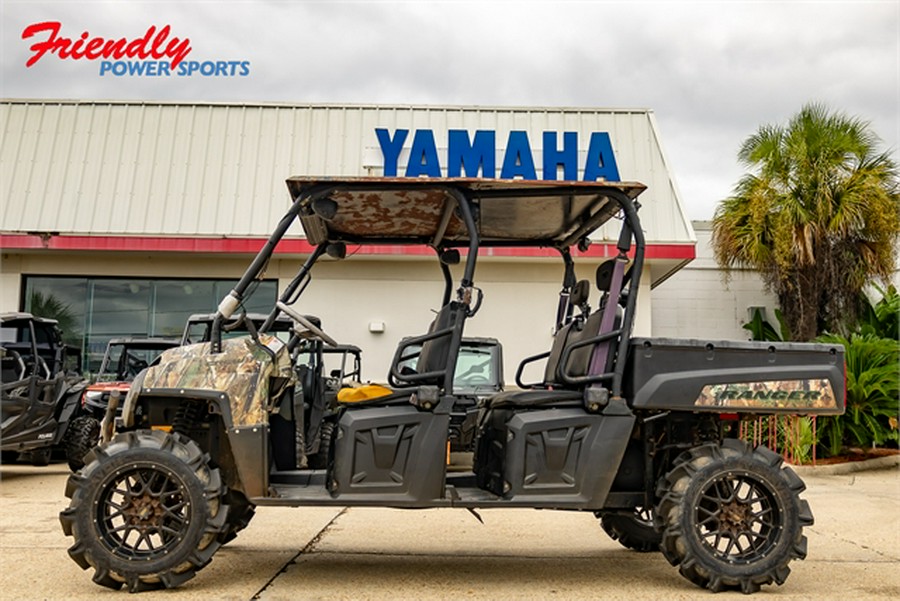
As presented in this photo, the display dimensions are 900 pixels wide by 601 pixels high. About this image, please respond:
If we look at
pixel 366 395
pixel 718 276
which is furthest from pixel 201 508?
pixel 718 276

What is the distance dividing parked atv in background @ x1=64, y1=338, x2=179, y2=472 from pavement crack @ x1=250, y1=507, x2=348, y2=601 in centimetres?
412

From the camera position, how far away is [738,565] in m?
5.23

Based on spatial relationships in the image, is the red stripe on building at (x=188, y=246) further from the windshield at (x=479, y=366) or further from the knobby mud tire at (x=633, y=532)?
the knobby mud tire at (x=633, y=532)

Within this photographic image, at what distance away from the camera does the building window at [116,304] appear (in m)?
16.4

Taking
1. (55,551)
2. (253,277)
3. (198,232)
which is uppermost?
(198,232)

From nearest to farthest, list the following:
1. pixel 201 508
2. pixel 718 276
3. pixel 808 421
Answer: pixel 201 508 → pixel 808 421 → pixel 718 276

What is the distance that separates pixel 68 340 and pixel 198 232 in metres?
3.33

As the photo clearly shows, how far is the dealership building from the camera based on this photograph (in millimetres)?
15922

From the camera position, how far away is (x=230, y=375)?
17.3 ft

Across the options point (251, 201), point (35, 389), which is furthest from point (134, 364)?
point (251, 201)

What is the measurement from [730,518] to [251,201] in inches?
486

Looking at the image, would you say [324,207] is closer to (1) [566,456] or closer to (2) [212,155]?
(1) [566,456]

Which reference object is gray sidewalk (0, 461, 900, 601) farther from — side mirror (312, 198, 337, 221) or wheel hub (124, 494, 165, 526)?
side mirror (312, 198, 337, 221)

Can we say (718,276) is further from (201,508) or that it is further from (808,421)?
(201,508)
